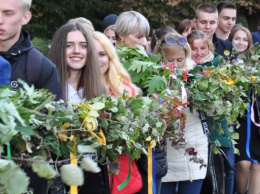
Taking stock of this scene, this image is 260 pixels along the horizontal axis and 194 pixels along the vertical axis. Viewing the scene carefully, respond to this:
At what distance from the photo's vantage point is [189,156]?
6.72m

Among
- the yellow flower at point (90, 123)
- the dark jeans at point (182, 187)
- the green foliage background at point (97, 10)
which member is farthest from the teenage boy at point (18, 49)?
the green foliage background at point (97, 10)

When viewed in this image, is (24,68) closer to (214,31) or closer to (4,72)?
(4,72)

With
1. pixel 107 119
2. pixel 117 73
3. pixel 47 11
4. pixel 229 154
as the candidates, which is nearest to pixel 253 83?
pixel 229 154

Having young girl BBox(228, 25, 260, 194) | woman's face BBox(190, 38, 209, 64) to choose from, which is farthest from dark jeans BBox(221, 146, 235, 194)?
woman's face BBox(190, 38, 209, 64)

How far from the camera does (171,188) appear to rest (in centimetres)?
682

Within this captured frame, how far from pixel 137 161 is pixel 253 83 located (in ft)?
6.74

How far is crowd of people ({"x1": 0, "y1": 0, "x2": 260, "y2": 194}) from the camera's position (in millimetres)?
4719

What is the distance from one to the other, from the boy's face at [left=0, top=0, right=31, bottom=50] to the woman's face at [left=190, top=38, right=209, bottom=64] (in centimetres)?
344

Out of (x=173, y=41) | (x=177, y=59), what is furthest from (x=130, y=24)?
(x=177, y=59)

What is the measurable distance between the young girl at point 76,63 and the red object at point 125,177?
21.0 inches

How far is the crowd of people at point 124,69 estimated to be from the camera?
4719 millimetres

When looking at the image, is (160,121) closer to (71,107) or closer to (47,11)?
(71,107)

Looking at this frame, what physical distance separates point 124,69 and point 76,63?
1.84 ft

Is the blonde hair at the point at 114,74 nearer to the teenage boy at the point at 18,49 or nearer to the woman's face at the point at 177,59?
the teenage boy at the point at 18,49
